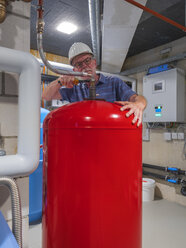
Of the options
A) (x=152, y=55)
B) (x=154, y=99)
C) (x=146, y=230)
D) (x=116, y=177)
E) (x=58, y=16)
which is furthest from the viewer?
(x=152, y=55)

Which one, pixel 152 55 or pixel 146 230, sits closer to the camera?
pixel 146 230

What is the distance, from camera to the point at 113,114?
841mm

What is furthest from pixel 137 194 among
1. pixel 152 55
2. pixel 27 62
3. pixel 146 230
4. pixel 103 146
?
pixel 152 55

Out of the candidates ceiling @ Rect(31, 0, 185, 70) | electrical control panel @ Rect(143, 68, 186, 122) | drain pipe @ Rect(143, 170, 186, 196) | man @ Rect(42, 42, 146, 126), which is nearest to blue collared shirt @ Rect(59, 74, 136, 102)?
man @ Rect(42, 42, 146, 126)

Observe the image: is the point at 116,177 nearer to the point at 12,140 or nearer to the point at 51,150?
the point at 51,150

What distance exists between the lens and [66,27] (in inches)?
98.3

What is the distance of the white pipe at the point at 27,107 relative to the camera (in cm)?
70

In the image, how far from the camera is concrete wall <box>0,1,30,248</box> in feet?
2.82

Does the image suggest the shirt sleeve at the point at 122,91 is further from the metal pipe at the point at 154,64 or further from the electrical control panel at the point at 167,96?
the metal pipe at the point at 154,64

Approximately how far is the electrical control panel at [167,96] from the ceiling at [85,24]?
0.54 m

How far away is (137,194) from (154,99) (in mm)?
2170

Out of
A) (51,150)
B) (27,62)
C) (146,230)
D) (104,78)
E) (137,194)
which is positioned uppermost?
(104,78)

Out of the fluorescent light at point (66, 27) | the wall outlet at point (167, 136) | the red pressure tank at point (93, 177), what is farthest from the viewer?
the wall outlet at point (167, 136)

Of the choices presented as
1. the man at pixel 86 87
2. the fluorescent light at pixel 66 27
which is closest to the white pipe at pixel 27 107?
the man at pixel 86 87
